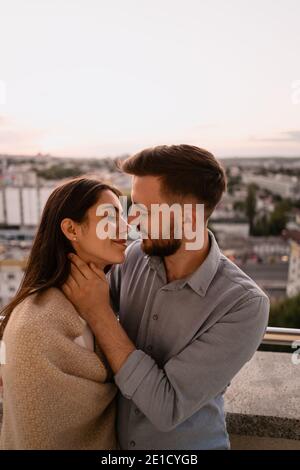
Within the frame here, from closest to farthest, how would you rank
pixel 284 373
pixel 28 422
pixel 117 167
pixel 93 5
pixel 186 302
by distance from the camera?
pixel 28 422, pixel 186 302, pixel 117 167, pixel 284 373, pixel 93 5

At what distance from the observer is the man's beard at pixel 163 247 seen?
1133 millimetres

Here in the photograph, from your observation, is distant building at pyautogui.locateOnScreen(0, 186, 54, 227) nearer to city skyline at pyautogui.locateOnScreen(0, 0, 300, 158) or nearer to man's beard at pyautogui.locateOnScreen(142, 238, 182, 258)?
city skyline at pyautogui.locateOnScreen(0, 0, 300, 158)

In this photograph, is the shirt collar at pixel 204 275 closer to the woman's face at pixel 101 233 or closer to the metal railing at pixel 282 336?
the woman's face at pixel 101 233

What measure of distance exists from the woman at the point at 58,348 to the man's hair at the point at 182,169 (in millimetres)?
127

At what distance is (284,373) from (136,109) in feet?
3.91

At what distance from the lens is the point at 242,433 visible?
1395 millimetres

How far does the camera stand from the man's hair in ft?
3.58

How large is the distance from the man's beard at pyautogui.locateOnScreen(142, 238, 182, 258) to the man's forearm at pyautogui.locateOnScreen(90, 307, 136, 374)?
0.21 m

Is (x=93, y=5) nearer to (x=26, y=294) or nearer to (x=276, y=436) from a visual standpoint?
(x=26, y=294)

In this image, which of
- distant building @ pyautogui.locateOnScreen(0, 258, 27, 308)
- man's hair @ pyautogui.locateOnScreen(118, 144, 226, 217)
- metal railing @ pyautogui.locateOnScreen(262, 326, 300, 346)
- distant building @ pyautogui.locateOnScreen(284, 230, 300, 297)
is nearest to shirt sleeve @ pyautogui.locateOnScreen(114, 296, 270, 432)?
man's hair @ pyautogui.locateOnScreen(118, 144, 226, 217)

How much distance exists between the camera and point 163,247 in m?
1.13
